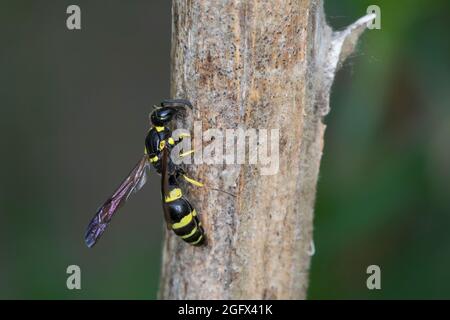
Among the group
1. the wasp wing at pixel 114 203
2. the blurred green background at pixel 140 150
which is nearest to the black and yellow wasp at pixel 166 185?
the wasp wing at pixel 114 203

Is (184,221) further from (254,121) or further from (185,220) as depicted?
(254,121)

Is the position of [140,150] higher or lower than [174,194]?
lower

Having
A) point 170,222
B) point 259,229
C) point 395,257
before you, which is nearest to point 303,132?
point 259,229

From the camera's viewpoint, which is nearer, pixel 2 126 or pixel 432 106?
pixel 432 106

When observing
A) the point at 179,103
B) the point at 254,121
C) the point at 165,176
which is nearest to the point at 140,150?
the point at 165,176

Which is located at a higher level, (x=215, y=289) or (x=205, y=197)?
(x=205, y=197)

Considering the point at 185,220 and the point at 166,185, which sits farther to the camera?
the point at 166,185

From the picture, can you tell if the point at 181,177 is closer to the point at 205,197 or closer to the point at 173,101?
the point at 205,197

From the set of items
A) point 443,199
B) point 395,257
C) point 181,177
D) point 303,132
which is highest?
point 303,132
